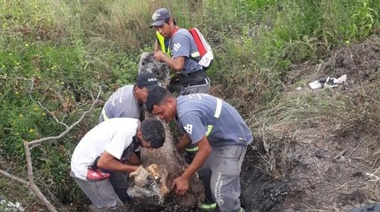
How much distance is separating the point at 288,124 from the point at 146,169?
194cm

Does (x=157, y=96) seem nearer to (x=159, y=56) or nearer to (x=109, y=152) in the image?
(x=109, y=152)

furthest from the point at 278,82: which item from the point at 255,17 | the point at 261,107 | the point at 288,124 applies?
the point at 255,17

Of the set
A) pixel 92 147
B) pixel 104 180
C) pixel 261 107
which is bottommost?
pixel 261 107

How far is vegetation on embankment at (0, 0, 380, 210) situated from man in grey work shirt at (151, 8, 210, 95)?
65cm

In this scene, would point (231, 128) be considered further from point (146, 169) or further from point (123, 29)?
point (123, 29)

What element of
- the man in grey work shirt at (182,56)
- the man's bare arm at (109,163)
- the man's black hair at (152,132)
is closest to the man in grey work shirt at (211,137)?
the man's black hair at (152,132)

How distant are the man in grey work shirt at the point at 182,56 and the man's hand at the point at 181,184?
1636 mm

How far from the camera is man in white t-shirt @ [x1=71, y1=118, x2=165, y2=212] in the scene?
492cm

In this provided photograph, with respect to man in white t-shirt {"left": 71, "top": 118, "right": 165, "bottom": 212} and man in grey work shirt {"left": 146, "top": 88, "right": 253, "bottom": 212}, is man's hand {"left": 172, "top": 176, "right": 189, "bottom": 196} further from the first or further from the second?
man in white t-shirt {"left": 71, "top": 118, "right": 165, "bottom": 212}

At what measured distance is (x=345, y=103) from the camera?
6.24 m

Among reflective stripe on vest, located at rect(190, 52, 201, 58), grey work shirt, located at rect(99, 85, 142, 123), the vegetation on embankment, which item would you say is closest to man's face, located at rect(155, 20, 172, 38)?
reflective stripe on vest, located at rect(190, 52, 201, 58)

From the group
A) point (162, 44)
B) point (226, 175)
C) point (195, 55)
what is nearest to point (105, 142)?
point (226, 175)

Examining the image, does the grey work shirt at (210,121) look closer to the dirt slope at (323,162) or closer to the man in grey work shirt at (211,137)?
the man in grey work shirt at (211,137)

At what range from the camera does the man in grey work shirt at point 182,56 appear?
21.5 ft
